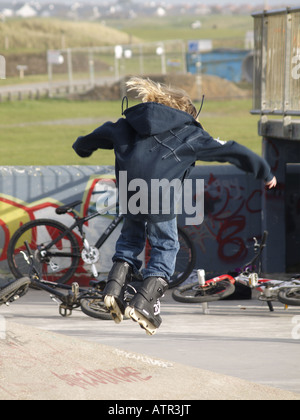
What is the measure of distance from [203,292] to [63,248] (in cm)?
223

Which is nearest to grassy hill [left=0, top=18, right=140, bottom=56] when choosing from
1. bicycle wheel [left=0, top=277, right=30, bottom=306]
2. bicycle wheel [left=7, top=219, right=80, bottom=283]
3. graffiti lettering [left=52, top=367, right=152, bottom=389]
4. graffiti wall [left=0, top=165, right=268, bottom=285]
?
graffiti wall [left=0, top=165, right=268, bottom=285]

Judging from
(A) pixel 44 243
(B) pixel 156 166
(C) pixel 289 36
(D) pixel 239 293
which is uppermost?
(C) pixel 289 36

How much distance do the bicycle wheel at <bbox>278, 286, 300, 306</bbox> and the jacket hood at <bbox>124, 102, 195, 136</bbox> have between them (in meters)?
4.05

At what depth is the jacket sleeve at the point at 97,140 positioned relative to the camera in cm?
499

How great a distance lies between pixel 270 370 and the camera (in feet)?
22.2

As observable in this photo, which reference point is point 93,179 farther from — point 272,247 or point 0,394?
point 0,394

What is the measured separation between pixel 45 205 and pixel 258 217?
3073 mm

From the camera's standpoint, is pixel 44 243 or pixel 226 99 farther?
pixel 226 99

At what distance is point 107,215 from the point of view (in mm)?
10656

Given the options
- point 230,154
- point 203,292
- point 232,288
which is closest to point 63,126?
point 203,292

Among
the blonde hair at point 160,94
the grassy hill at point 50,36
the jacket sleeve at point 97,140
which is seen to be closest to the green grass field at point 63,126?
the jacket sleeve at point 97,140

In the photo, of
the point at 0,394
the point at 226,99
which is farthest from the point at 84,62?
the point at 0,394

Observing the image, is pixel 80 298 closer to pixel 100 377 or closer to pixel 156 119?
pixel 100 377

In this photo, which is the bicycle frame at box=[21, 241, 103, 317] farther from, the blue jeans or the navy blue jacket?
the navy blue jacket
